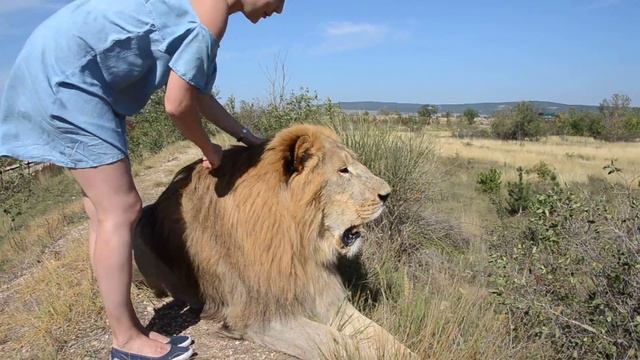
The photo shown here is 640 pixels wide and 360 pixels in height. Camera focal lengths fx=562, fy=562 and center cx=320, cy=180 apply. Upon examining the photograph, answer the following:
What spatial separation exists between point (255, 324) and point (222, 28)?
1697mm

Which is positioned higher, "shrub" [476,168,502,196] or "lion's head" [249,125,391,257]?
"lion's head" [249,125,391,257]

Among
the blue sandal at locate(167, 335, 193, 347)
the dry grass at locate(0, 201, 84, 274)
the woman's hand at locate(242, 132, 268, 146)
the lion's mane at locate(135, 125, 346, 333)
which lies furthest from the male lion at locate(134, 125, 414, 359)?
the dry grass at locate(0, 201, 84, 274)

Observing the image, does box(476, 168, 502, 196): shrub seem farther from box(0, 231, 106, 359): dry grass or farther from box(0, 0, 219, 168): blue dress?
box(0, 0, 219, 168): blue dress

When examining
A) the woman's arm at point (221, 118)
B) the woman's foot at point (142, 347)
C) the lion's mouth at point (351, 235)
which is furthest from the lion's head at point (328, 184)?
the woman's foot at point (142, 347)

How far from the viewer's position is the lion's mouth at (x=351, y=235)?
354 centimetres

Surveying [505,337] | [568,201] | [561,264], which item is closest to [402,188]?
[568,201]

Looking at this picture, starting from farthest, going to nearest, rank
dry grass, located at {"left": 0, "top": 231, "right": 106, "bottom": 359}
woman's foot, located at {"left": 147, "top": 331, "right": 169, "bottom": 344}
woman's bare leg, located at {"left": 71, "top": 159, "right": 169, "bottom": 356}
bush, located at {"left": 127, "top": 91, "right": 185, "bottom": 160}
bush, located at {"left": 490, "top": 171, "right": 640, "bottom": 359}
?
1. bush, located at {"left": 127, "top": 91, "right": 185, "bottom": 160}
2. dry grass, located at {"left": 0, "top": 231, "right": 106, "bottom": 359}
3. bush, located at {"left": 490, "top": 171, "right": 640, "bottom": 359}
4. woman's foot, located at {"left": 147, "top": 331, "right": 169, "bottom": 344}
5. woman's bare leg, located at {"left": 71, "top": 159, "right": 169, "bottom": 356}

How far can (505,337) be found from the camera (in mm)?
3375

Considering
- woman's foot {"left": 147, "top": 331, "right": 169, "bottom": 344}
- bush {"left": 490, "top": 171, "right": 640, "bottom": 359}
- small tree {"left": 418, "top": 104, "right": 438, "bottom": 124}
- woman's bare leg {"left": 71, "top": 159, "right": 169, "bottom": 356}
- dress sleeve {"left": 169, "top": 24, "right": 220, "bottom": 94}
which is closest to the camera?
dress sleeve {"left": 169, "top": 24, "right": 220, "bottom": 94}

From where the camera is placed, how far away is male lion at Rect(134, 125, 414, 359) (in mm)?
3322

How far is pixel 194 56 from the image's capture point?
2.58 m

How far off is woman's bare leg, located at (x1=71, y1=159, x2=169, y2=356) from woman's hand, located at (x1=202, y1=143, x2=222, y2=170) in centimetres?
49

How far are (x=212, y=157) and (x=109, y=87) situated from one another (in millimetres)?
721

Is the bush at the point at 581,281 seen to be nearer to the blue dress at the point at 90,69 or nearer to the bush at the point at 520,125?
the blue dress at the point at 90,69
